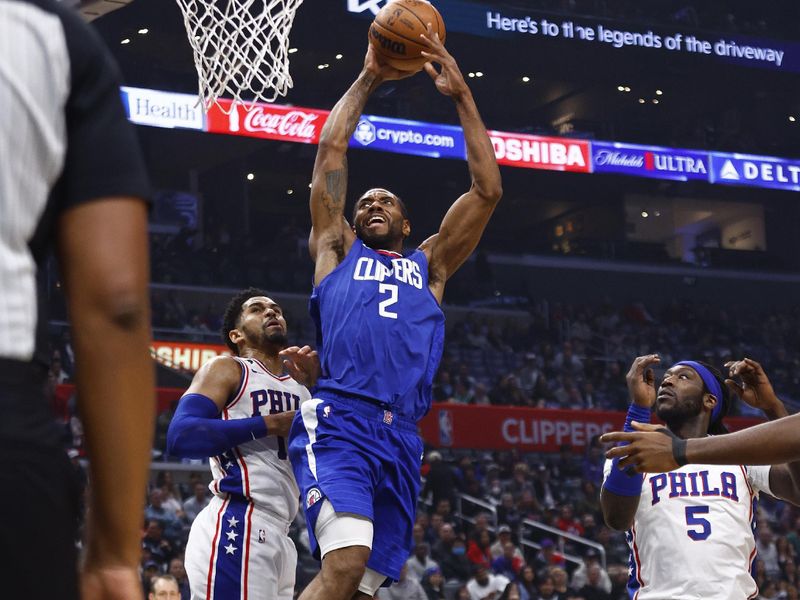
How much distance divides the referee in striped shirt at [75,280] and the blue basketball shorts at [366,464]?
322 centimetres

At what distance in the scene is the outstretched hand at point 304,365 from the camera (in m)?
5.25

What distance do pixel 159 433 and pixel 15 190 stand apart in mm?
14589

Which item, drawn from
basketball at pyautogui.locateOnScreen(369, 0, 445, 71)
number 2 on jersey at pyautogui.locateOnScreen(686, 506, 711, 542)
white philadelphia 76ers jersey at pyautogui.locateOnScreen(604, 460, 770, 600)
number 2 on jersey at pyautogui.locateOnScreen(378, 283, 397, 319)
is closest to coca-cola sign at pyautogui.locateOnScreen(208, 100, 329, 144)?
basketball at pyautogui.locateOnScreen(369, 0, 445, 71)

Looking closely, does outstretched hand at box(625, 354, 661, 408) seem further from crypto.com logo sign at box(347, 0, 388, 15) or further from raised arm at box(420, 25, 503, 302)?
crypto.com logo sign at box(347, 0, 388, 15)

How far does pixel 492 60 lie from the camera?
95.8ft

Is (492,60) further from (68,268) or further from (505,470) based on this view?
(68,268)

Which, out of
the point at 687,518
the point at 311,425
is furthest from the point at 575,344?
the point at 311,425

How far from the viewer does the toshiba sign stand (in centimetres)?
2542

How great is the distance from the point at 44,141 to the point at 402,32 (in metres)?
4.25

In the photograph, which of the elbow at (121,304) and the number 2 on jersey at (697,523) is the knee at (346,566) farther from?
the elbow at (121,304)

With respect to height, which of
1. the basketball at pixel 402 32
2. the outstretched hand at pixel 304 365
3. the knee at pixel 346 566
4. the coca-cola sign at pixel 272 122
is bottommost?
the knee at pixel 346 566

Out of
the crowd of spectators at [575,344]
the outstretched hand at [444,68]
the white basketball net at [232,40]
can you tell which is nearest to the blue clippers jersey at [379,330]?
the outstretched hand at [444,68]

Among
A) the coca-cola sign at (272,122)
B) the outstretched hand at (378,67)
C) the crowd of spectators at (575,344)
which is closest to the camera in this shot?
the outstretched hand at (378,67)

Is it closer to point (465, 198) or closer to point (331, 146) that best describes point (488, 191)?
point (465, 198)
